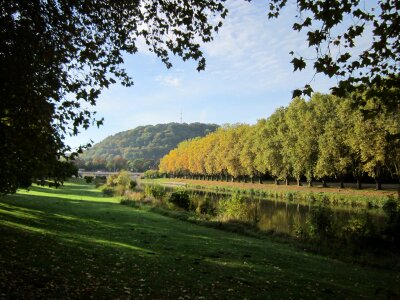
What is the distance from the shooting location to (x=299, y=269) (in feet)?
38.7

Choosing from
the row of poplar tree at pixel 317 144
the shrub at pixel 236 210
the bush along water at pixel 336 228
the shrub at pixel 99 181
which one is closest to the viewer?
the bush along water at pixel 336 228

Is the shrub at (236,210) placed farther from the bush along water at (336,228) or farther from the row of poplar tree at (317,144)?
the row of poplar tree at (317,144)

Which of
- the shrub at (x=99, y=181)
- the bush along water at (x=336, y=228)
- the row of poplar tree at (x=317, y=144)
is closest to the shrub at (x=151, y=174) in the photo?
the row of poplar tree at (x=317, y=144)

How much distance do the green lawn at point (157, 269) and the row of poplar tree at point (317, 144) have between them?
19345mm

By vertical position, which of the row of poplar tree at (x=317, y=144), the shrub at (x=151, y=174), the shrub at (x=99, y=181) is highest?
the row of poplar tree at (x=317, y=144)

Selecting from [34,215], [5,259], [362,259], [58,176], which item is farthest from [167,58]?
[34,215]

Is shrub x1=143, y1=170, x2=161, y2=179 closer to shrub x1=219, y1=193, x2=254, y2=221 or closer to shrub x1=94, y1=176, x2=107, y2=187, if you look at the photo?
shrub x1=94, y1=176, x2=107, y2=187

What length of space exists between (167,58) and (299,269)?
26.3 ft

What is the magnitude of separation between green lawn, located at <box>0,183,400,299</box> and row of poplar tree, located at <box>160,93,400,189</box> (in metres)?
19.3

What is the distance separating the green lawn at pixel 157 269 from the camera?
25.9 feet

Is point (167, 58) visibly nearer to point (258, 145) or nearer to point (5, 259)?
point (5, 259)

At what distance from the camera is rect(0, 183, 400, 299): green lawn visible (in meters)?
7.89

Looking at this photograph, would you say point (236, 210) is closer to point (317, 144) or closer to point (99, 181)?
point (317, 144)

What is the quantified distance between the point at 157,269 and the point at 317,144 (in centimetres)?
5078
